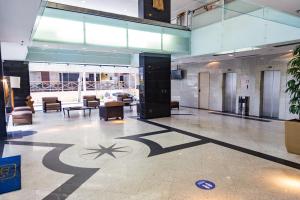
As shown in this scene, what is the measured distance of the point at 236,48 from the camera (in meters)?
7.81

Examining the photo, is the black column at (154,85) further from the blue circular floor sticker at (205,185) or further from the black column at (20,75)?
the black column at (20,75)

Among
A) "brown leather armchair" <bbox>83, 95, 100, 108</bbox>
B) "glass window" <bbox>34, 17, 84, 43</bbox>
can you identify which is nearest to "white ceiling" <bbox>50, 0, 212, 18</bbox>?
"glass window" <bbox>34, 17, 84, 43</bbox>

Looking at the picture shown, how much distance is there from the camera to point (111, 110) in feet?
30.7

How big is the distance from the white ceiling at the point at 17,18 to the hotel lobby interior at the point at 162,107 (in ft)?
0.07

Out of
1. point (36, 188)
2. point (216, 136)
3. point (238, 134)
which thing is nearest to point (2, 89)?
point (36, 188)

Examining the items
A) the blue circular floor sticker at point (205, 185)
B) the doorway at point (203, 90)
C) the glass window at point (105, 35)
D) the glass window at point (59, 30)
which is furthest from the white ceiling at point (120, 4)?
the blue circular floor sticker at point (205, 185)

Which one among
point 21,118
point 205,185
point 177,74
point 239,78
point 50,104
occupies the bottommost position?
point 205,185

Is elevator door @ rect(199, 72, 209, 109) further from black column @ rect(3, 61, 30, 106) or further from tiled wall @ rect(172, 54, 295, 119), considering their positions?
black column @ rect(3, 61, 30, 106)

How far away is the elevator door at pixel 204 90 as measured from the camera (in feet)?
41.7

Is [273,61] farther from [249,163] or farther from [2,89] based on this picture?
[2,89]

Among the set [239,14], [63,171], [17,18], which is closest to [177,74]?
[239,14]

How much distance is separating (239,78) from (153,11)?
5.72 meters

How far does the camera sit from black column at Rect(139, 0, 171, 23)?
8.38m

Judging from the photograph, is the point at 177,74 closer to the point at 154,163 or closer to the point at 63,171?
the point at 154,163
